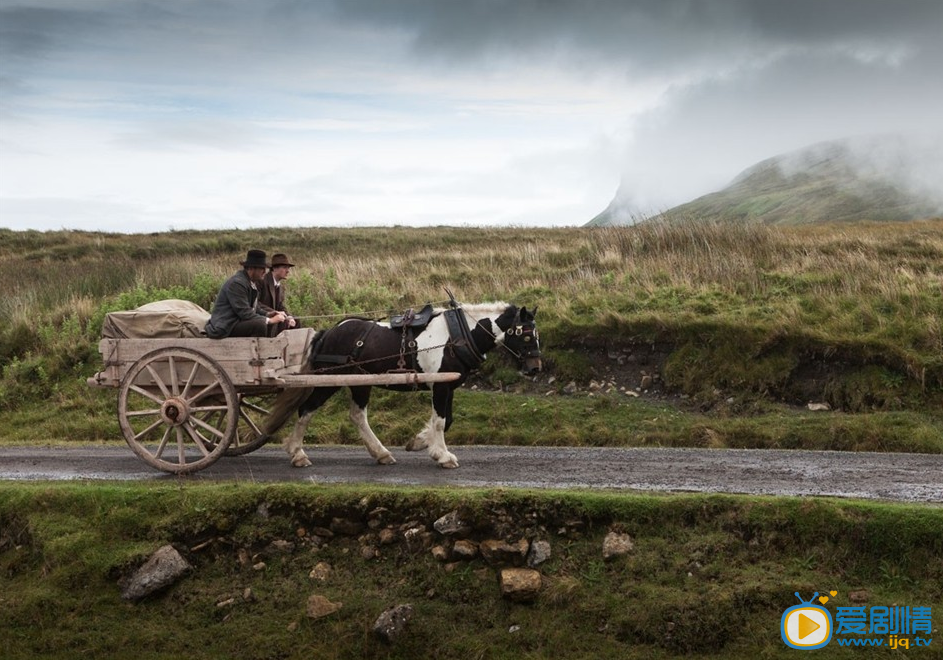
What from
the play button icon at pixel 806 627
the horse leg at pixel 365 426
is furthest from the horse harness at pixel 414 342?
the play button icon at pixel 806 627

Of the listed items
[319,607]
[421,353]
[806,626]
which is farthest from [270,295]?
[806,626]

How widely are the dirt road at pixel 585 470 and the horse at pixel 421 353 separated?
20.6 inches

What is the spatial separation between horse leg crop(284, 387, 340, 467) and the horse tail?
0.09 meters

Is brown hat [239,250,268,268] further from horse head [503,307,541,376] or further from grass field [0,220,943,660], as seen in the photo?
horse head [503,307,541,376]

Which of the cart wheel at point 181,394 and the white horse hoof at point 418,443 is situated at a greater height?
the cart wheel at point 181,394

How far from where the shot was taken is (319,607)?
8.84 metres

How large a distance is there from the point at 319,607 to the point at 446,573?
4.28 ft

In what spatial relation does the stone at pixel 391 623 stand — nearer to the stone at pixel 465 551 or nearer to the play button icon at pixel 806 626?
the stone at pixel 465 551

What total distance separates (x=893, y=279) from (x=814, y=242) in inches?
219

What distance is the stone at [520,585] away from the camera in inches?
344

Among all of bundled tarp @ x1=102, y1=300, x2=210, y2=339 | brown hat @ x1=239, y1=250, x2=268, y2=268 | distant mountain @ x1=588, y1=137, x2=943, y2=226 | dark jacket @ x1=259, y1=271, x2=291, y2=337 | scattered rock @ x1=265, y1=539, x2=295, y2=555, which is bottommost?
scattered rock @ x1=265, y1=539, x2=295, y2=555

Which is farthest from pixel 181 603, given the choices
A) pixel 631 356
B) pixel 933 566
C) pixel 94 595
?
pixel 631 356

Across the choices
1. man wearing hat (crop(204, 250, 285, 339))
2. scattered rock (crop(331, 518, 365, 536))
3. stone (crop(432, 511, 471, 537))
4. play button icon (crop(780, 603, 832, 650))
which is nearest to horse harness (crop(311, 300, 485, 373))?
man wearing hat (crop(204, 250, 285, 339))

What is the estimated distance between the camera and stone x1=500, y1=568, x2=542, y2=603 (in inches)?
344
